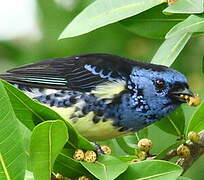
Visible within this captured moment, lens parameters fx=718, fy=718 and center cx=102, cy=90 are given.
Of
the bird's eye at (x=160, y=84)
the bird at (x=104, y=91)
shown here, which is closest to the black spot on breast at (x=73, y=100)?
the bird at (x=104, y=91)

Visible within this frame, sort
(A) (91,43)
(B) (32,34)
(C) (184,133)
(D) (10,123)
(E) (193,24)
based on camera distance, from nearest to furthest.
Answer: (D) (10,123) < (E) (193,24) < (C) (184,133) < (A) (91,43) < (B) (32,34)

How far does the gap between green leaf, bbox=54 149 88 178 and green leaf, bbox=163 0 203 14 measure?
0.82m

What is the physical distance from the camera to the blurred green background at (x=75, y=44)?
5391 millimetres

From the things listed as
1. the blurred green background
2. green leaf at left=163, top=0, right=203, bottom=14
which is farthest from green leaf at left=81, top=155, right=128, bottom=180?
the blurred green background

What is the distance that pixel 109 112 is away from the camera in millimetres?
3912

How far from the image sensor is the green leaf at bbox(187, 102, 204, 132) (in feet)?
11.9

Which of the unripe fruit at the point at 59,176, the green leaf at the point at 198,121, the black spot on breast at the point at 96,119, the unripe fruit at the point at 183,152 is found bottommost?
the unripe fruit at the point at 59,176

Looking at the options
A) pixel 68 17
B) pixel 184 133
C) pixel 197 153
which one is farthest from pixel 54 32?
pixel 197 153

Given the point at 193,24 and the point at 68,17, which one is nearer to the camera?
the point at 193,24

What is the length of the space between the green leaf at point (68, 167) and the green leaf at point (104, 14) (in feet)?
2.49

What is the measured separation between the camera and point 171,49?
3729 mm

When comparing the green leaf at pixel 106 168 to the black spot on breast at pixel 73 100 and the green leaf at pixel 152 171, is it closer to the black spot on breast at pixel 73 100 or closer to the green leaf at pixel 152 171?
the green leaf at pixel 152 171

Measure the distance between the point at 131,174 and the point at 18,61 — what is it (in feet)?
9.56

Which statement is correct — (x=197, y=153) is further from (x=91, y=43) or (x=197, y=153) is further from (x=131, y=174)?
(x=91, y=43)
